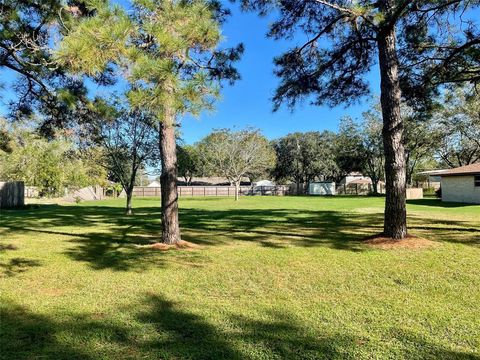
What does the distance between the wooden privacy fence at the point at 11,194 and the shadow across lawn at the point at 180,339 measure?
19851 millimetres

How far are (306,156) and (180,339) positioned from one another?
51.0 m

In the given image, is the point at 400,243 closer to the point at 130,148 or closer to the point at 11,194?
the point at 130,148

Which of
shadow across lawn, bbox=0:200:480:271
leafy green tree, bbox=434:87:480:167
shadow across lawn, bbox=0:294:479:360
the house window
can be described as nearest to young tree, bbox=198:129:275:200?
leafy green tree, bbox=434:87:480:167

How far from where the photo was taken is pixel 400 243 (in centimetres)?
703

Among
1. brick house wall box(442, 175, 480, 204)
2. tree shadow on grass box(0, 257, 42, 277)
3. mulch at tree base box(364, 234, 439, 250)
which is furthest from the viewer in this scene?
brick house wall box(442, 175, 480, 204)

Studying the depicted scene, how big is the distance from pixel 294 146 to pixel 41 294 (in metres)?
49.8

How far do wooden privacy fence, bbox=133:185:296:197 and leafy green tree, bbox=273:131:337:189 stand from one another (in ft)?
8.89

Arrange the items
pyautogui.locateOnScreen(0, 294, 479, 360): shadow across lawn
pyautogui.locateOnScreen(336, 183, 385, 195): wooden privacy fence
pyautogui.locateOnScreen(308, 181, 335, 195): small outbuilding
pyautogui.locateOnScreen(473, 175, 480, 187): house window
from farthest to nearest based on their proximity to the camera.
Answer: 1. pyautogui.locateOnScreen(308, 181, 335, 195): small outbuilding
2. pyautogui.locateOnScreen(336, 183, 385, 195): wooden privacy fence
3. pyautogui.locateOnScreen(473, 175, 480, 187): house window
4. pyautogui.locateOnScreen(0, 294, 479, 360): shadow across lawn

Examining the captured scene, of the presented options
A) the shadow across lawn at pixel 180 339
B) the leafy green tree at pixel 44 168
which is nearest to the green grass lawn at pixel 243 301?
the shadow across lawn at pixel 180 339

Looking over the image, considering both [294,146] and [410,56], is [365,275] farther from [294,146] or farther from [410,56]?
[294,146]

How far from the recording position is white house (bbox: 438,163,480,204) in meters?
21.8

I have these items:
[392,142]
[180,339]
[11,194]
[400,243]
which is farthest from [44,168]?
[180,339]

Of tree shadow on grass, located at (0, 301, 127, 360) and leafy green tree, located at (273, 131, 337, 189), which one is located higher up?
leafy green tree, located at (273, 131, 337, 189)

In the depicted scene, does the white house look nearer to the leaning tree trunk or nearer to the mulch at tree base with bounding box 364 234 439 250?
the leaning tree trunk
